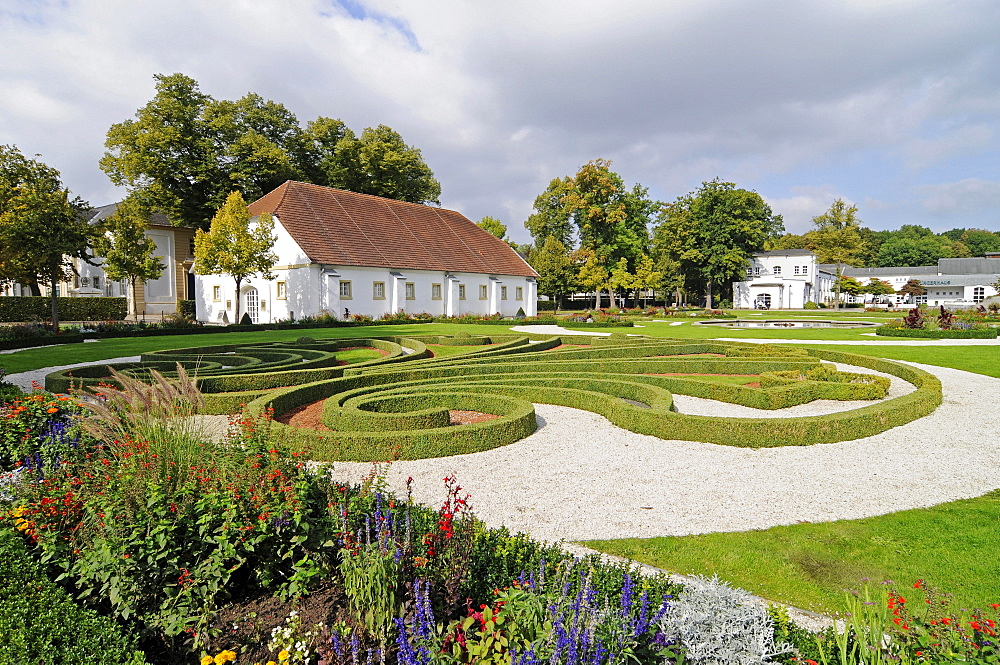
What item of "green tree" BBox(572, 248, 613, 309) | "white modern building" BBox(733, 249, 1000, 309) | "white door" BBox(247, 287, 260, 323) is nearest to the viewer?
"white door" BBox(247, 287, 260, 323)

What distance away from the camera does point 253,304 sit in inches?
→ 1499

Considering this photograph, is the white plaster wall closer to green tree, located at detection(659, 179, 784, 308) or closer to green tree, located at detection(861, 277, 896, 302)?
green tree, located at detection(659, 179, 784, 308)

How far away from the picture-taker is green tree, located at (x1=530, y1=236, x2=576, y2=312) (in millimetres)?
56188

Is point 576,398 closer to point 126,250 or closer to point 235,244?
point 235,244

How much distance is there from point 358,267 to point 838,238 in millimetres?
66087

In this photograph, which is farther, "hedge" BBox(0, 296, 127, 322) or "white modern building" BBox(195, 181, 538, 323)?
"hedge" BBox(0, 296, 127, 322)

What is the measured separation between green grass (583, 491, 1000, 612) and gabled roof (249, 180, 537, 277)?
32565 millimetres

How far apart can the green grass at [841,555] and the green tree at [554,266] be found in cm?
5081

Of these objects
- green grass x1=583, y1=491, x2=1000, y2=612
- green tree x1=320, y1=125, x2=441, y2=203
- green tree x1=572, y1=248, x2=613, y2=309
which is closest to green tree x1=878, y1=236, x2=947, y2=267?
green tree x1=572, y1=248, x2=613, y2=309

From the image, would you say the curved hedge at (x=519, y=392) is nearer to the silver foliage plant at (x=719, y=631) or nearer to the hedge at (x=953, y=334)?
the silver foliage plant at (x=719, y=631)

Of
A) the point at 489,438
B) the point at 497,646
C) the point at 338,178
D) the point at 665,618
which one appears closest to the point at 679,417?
the point at 489,438

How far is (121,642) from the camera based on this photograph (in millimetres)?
2838

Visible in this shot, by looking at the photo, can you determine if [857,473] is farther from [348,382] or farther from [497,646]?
[348,382]

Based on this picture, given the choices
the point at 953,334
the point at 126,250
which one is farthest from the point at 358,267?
the point at 953,334
